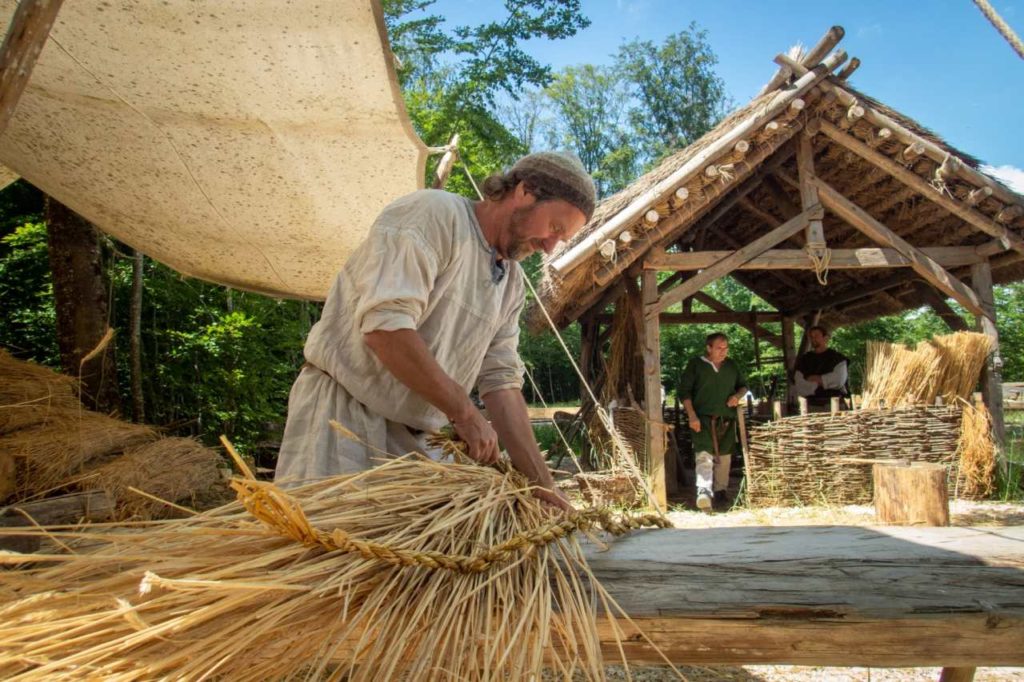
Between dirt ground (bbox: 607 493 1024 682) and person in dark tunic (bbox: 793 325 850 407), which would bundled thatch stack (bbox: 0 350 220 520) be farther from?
person in dark tunic (bbox: 793 325 850 407)

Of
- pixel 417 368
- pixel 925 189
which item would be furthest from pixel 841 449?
pixel 417 368

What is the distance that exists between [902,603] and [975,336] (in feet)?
20.5

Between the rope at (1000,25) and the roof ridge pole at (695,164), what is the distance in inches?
138

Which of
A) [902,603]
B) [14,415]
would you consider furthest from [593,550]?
[14,415]

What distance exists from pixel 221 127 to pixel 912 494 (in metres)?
3.08

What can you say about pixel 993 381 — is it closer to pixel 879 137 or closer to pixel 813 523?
pixel 813 523

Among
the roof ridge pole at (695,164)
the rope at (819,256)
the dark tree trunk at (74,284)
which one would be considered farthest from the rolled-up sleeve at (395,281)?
the rope at (819,256)

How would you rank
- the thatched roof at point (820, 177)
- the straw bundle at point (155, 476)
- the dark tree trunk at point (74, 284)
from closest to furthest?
the straw bundle at point (155, 476) < the dark tree trunk at point (74, 284) < the thatched roof at point (820, 177)

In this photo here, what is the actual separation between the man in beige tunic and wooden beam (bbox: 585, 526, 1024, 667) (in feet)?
1.62

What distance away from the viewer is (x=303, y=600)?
83 cm

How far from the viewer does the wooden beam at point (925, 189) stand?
240 inches

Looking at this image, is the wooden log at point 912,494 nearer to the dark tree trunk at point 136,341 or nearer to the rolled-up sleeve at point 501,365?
the rolled-up sleeve at point 501,365

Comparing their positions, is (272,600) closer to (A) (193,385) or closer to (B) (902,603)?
(B) (902,603)

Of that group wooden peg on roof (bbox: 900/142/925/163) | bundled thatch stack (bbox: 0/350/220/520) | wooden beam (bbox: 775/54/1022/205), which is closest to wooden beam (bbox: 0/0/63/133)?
bundled thatch stack (bbox: 0/350/220/520)
